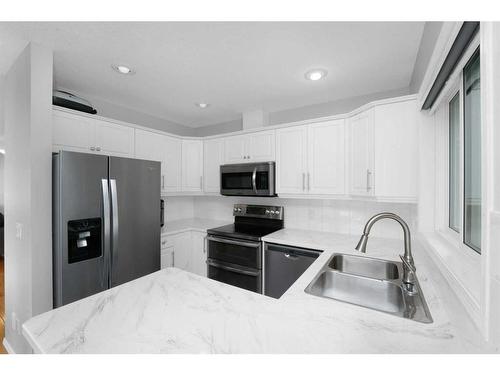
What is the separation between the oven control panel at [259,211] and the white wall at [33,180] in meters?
1.94

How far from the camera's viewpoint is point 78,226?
1.55 metres

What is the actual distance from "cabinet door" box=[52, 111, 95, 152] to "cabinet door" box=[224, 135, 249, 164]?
1428mm

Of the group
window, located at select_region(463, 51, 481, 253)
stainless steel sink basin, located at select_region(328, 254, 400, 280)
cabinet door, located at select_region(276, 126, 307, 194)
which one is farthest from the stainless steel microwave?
window, located at select_region(463, 51, 481, 253)

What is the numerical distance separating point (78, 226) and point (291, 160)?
2.00 m

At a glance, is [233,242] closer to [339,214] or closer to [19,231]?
[339,214]

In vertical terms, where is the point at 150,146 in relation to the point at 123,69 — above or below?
below

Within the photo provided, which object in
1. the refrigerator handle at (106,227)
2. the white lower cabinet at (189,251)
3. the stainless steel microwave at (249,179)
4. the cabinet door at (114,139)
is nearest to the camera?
the refrigerator handle at (106,227)

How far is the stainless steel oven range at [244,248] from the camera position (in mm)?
2248

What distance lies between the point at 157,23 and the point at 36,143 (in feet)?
3.78

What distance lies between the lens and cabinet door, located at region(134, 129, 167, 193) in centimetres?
247

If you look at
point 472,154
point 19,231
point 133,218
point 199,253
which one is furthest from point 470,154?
point 19,231

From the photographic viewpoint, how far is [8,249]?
5.91 feet

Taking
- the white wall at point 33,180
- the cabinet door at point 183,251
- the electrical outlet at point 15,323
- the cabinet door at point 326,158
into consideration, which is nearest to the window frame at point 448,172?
the cabinet door at point 326,158

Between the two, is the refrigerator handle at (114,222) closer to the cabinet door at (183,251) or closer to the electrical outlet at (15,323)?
the electrical outlet at (15,323)
